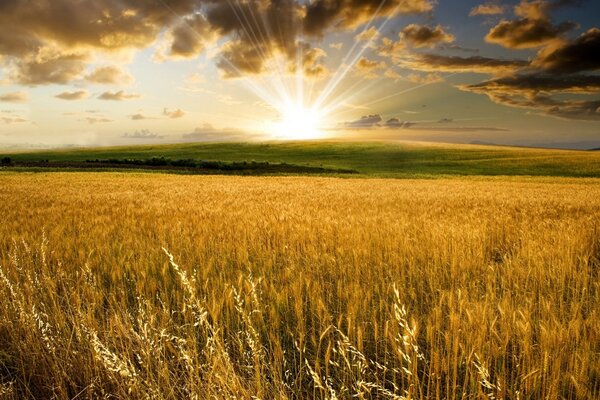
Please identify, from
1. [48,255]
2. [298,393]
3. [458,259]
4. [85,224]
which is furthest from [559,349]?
[85,224]

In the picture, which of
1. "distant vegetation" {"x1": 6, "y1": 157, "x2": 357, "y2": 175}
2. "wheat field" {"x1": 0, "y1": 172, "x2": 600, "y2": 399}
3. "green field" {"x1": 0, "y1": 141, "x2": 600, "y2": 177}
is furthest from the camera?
"green field" {"x1": 0, "y1": 141, "x2": 600, "y2": 177}

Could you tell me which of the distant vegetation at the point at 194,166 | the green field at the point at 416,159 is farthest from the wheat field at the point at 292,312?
the distant vegetation at the point at 194,166

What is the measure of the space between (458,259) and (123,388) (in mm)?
4010

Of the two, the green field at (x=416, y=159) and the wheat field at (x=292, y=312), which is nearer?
the wheat field at (x=292, y=312)

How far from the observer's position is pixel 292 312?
3162 millimetres

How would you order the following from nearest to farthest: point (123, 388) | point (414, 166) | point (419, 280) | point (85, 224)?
point (123, 388) < point (419, 280) < point (85, 224) < point (414, 166)

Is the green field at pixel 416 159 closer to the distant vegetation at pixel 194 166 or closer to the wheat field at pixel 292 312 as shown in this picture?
the distant vegetation at pixel 194 166

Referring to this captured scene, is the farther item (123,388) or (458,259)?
(458,259)

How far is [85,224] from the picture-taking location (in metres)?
7.22

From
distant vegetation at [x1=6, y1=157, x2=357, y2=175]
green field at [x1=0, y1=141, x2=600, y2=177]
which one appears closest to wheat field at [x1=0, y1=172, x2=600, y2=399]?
green field at [x1=0, y1=141, x2=600, y2=177]

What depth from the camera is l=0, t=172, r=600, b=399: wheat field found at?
7.02ft

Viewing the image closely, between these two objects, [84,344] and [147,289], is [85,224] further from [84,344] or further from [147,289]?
[84,344]

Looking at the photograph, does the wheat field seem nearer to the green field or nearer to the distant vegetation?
the green field

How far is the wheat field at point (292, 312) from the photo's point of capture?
214cm
